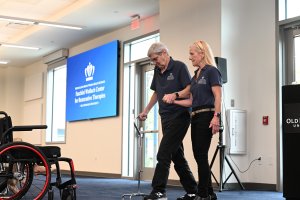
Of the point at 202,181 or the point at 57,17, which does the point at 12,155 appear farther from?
the point at 57,17

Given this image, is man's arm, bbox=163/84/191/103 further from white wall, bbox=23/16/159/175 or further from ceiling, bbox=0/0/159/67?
white wall, bbox=23/16/159/175

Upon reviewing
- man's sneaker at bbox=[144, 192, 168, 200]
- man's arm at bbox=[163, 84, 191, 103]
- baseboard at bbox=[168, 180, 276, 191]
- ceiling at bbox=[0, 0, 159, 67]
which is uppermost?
ceiling at bbox=[0, 0, 159, 67]

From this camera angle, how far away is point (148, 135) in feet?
27.6

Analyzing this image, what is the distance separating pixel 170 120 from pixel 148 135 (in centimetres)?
468

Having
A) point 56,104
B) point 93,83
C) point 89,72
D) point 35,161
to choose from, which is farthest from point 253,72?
point 56,104

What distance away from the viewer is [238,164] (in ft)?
20.3

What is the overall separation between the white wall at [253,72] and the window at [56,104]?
6.19m

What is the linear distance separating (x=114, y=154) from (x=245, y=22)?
3.96 m

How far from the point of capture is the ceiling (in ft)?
26.3

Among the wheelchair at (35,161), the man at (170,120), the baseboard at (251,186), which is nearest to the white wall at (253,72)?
the baseboard at (251,186)

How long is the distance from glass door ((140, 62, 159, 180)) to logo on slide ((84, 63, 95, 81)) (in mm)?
1513

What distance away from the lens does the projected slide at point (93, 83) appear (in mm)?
9250

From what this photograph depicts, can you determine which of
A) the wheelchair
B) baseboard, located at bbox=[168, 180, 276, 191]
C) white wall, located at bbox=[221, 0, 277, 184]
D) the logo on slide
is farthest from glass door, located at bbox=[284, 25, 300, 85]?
the logo on slide

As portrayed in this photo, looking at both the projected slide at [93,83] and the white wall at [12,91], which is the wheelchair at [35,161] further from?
the white wall at [12,91]
